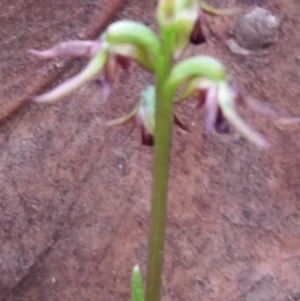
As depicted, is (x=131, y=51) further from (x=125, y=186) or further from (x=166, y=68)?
Answer: (x=125, y=186)

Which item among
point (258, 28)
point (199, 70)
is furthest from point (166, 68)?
point (258, 28)

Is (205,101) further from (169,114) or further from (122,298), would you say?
(122,298)

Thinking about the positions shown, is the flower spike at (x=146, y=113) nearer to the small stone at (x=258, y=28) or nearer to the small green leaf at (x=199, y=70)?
the small green leaf at (x=199, y=70)

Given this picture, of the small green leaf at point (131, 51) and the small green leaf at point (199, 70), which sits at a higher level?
the small green leaf at point (199, 70)

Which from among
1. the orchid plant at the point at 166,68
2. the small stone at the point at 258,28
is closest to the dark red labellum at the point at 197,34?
the orchid plant at the point at 166,68

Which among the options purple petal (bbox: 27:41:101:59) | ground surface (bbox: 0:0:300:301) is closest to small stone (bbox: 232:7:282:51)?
ground surface (bbox: 0:0:300:301)

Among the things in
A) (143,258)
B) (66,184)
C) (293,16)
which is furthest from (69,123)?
(293,16)

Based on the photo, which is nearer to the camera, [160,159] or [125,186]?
[160,159]
